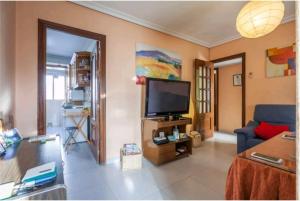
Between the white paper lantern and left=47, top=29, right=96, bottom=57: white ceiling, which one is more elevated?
left=47, top=29, right=96, bottom=57: white ceiling

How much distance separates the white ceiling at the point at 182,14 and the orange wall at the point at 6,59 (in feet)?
3.38

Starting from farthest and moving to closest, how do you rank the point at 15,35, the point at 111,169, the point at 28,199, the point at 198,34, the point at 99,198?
the point at 198,34 < the point at 111,169 < the point at 15,35 < the point at 99,198 < the point at 28,199

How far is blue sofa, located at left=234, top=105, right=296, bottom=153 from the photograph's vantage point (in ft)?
8.39

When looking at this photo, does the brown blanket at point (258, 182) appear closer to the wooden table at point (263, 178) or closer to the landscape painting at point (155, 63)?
the wooden table at point (263, 178)

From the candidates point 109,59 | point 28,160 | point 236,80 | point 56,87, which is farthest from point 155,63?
point 56,87

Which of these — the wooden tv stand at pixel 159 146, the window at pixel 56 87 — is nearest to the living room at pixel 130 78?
the wooden tv stand at pixel 159 146

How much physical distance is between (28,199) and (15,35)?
6.77ft

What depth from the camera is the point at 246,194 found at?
0.98 metres

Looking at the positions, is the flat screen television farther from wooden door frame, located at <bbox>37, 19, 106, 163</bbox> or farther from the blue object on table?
the blue object on table

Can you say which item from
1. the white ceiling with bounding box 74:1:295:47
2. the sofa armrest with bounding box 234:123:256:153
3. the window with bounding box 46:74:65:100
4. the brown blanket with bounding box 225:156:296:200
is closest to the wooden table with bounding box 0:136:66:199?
the brown blanket with bounding box 225:156:296:200

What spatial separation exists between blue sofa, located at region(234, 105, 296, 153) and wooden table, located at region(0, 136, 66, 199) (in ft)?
9.04

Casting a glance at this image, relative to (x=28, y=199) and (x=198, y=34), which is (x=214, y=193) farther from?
(x=198, y=34)

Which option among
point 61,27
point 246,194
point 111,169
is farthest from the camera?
point 111,169

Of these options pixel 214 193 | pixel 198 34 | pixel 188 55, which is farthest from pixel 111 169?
pixel 198 34
